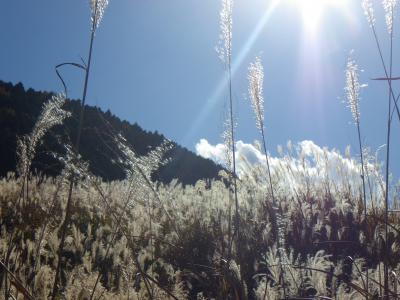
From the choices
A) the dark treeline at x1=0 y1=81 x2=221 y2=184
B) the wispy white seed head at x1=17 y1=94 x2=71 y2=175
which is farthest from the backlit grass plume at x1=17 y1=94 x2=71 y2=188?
the dark treeline at x1=0 y1=81 x2=221 y2=184

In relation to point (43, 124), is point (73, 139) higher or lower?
higher

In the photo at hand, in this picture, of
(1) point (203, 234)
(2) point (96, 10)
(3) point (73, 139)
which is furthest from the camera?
(3) point (73, 139)

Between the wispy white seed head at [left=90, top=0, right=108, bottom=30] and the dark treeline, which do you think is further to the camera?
the dark treeline

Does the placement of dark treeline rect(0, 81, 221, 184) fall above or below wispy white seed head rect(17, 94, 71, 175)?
above

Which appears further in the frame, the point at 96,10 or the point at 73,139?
the point at 73,139

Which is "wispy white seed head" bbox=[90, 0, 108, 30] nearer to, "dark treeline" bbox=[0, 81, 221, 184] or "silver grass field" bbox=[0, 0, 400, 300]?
"silver grass field" bbox=[0, 0, 400, 300]

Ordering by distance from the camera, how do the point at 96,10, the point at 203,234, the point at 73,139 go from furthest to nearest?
1. the point at 73,139
2. the point at 203,234
3. the point at 96,10

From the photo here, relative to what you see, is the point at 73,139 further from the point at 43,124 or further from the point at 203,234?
the point at 43,124

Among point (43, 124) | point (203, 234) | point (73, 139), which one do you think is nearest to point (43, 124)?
point (43, 124)

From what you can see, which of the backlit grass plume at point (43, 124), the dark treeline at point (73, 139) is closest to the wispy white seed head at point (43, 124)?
the backlit grass plume at point (43, 124)

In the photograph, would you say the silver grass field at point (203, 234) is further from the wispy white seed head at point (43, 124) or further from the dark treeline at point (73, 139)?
the dark treeline at point (73, 139)

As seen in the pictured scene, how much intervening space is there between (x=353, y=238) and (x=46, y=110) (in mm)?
3482

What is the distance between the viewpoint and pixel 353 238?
14.3 ft

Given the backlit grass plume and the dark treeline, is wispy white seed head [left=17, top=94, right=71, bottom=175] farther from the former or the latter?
the dark treeline
